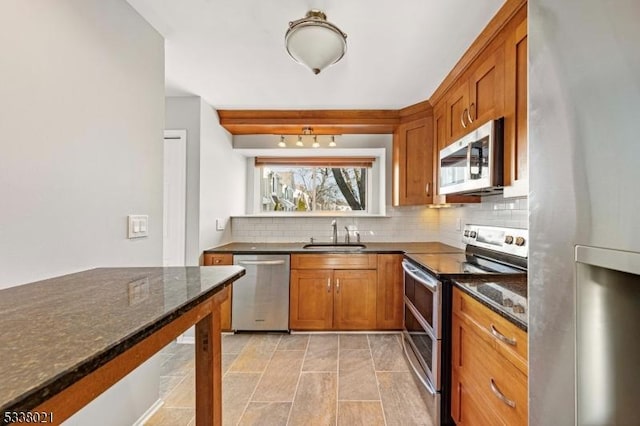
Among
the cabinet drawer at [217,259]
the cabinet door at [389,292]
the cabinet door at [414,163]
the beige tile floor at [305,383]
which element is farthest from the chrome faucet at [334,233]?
the cabinet drawer at [217,259]

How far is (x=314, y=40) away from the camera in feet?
5.12

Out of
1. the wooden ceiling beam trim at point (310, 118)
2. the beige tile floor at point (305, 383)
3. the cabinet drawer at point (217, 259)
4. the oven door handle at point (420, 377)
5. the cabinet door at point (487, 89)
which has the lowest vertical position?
the beige tile floor at point (305, 383)

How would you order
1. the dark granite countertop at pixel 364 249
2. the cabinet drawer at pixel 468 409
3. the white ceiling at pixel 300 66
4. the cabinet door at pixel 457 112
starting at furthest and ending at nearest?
the dark granite countertop at pixel 364 249, the cabinet door at pixel 457 112, the white ceiling at pixel 300 66, the cabinet drawer at pixel 468 409

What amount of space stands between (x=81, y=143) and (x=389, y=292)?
271 cm

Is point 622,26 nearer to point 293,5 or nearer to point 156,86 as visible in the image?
point 293,5

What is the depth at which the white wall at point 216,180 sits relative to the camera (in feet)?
9.45

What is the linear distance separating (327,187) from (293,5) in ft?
7.99

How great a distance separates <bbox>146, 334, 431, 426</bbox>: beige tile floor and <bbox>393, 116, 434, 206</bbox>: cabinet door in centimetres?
146

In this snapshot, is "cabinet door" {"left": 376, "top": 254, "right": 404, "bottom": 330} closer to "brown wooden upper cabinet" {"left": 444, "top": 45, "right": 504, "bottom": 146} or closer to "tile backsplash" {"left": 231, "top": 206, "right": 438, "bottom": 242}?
"tile backsplash" {"left": 231, "top": 206, "right": 438, "bottom": 242}

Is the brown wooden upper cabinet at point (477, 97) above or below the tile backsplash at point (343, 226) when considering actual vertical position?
above

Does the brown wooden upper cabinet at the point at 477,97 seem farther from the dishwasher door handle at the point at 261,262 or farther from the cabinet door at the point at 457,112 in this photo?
the dishwasher door handle at the point at 261,262

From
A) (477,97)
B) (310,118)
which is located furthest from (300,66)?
(477,97)

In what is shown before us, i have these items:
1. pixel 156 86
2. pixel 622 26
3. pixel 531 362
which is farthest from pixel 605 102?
pixel 156 86

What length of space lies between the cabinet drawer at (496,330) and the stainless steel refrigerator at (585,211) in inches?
19.0
